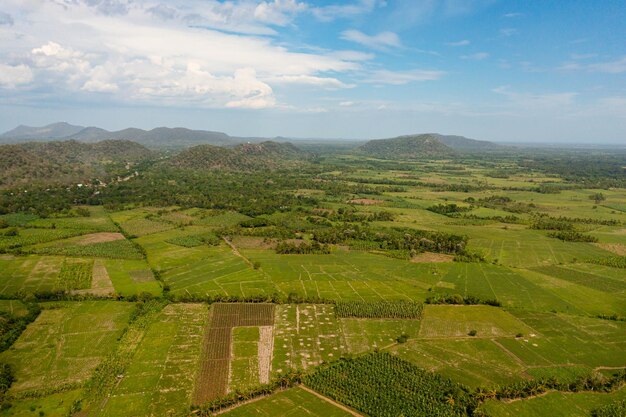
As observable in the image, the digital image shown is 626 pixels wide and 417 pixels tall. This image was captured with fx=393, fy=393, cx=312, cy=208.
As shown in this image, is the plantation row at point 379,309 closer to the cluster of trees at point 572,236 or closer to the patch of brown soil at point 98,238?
the cluster of trees at point 572,236

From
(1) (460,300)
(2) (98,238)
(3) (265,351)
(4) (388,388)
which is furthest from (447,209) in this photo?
(2) (98,238)

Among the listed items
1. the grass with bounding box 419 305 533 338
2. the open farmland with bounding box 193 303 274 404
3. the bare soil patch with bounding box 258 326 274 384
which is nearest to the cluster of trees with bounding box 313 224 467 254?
the grass with bounding box 419 305 533 338

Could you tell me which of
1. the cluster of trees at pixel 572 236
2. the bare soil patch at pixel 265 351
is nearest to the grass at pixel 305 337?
the bare soil patch at pixel 265 351

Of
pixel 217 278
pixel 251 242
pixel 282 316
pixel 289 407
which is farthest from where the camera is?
pixel 251 242

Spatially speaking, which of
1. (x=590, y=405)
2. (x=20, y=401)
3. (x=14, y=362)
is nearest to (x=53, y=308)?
(x=14, y=362)

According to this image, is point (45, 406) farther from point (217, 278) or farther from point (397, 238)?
point (397, 238)

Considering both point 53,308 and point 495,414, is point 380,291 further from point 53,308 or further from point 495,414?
point 53,308

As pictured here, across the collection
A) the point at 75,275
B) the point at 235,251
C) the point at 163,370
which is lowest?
the point at 163,370
